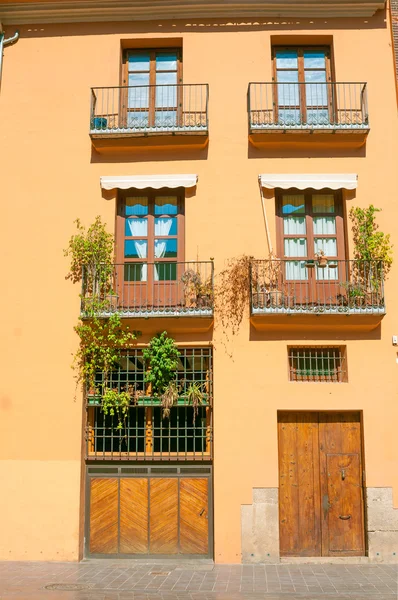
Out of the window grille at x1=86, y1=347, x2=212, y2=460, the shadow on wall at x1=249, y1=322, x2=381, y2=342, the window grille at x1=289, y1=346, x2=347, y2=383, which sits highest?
the shadow on wall at x1=249, y1=322, x2=381, y2=342

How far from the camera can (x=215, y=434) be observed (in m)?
11.6

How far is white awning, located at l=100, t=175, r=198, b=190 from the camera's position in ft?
40.5

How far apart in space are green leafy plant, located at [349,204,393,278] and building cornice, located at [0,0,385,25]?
4.53 m

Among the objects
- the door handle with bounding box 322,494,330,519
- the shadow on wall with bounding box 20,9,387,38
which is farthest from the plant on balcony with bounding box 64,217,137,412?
the door handle with bounding box 322,494,330,519

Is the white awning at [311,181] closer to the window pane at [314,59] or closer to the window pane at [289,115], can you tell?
the window pane at [289,115]

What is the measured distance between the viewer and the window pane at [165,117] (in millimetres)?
13141

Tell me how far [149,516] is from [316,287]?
5.57m

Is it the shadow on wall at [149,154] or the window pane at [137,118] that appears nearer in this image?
the shadow on wall at [149,154]

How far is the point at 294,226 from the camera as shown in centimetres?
1263

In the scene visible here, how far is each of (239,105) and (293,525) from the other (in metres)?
8.57

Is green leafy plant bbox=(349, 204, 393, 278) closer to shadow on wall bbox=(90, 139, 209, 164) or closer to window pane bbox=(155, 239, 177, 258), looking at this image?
shadow on wall bbox=(90, 139, 209, 164)

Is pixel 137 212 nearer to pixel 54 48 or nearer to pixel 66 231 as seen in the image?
pixel 66 231

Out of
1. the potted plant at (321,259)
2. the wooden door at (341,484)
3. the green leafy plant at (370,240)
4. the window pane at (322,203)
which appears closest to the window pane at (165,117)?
the window pane at (322,203)

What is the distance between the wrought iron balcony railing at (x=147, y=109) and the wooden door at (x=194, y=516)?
23.3 feet
